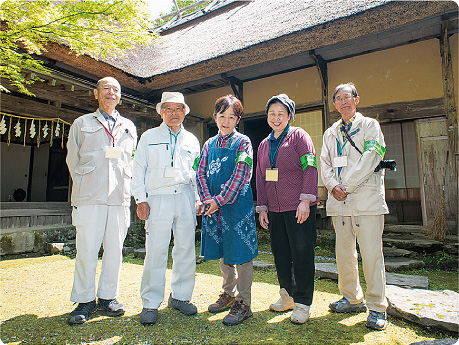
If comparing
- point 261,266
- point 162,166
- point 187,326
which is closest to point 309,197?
point 162,166

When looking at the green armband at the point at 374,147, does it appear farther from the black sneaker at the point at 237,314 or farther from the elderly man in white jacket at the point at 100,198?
the elderly man in white jacket at the point at 100,198

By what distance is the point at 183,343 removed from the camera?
6.61ft

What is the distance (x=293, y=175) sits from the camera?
2457 millimetres

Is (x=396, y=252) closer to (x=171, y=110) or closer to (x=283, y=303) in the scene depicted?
(x=283, y=303)

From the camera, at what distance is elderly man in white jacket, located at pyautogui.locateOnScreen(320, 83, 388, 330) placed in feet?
7.78

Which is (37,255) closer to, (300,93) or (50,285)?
(50,285)

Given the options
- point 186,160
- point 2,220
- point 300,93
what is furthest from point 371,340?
point 2,220

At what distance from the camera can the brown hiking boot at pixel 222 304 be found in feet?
8.45

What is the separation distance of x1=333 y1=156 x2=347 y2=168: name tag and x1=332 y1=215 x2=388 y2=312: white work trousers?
46cm

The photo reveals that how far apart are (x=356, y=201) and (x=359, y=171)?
271mm

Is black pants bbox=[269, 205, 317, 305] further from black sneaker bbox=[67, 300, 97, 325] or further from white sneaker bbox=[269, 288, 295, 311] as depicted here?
black sneaker bbox=[67, 300, 97, 325]

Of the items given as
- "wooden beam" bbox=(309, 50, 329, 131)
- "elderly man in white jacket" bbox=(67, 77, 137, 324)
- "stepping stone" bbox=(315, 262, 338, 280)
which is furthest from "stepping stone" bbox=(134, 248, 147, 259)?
"wooden beam" bbox=(309, 50, 329, 131)

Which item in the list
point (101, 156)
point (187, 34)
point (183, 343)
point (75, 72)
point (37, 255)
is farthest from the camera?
point (187, 34)

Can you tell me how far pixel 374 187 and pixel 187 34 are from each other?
8.11 metres
